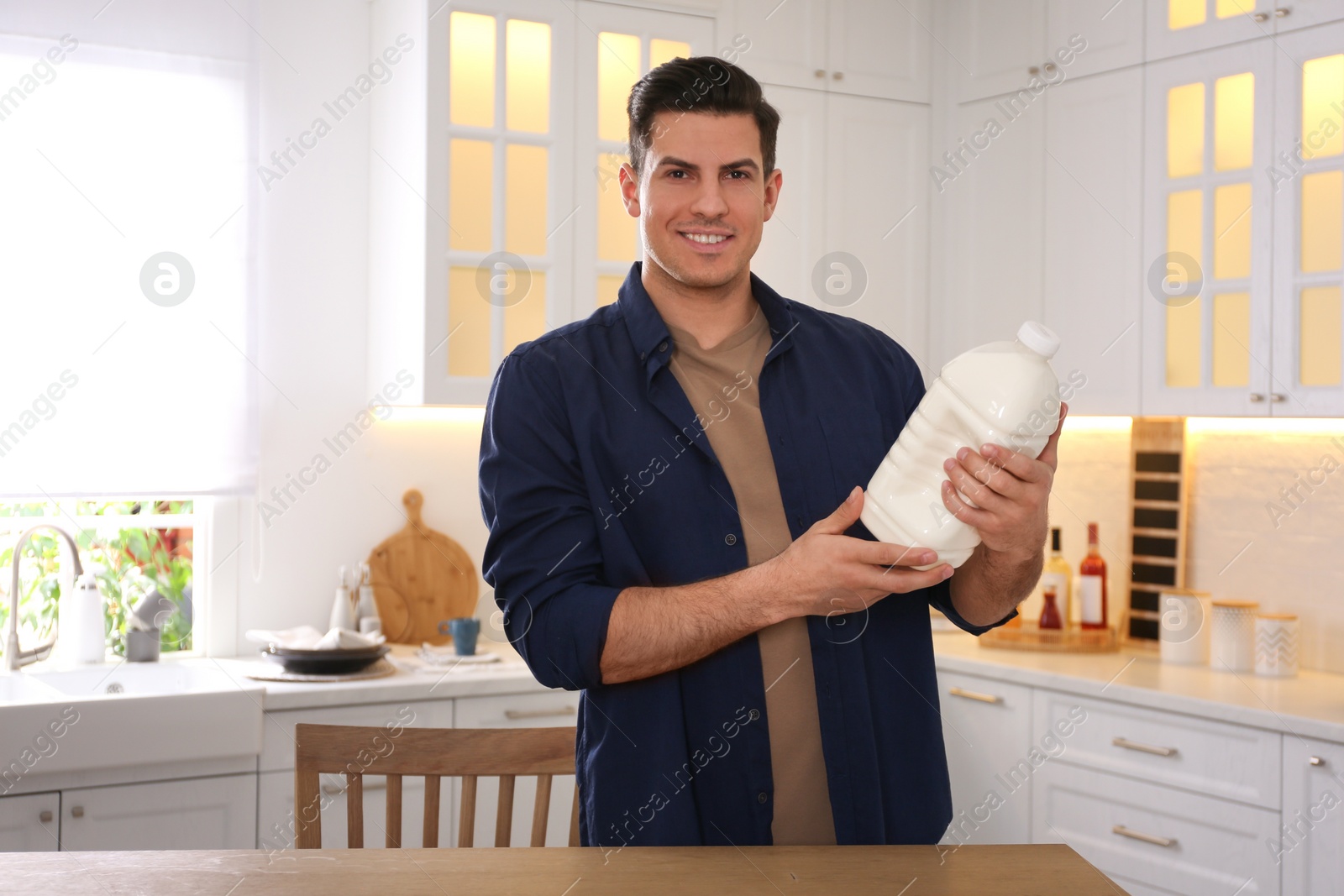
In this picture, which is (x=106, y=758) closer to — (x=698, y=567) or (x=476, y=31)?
(x=698, y=567)

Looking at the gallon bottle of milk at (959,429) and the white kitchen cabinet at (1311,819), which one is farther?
the white kitchen cabinet at (1311,819)

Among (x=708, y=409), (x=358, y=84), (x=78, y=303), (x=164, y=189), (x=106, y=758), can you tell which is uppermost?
(x=358, y=84)

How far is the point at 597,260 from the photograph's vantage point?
2990 mm

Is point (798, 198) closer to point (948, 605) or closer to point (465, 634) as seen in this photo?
point (465, 634)

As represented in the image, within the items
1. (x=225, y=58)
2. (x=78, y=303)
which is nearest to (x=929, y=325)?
(x=225, y=58)

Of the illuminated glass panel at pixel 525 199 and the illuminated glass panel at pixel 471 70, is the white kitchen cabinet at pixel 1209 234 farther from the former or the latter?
the illuminated glass panel at pixel 471 70

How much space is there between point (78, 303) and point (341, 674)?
1083 millimetres

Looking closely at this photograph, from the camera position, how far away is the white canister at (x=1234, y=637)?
2.78 meters

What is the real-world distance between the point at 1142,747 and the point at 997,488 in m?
1.65

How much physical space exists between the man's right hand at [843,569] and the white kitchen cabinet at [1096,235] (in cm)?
187

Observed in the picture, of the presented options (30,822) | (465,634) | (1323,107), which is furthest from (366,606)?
(1323,107)

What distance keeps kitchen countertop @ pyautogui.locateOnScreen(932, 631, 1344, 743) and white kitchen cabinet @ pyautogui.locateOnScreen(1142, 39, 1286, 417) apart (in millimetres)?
606

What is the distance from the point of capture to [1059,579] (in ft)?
10.2

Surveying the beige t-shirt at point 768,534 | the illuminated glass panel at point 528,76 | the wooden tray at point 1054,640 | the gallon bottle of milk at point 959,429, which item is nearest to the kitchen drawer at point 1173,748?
the wooden tray at point 1054,640
